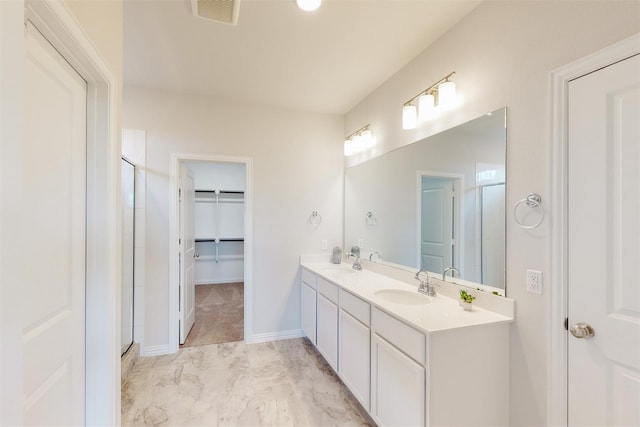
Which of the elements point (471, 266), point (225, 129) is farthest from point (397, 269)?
point (225, 129)

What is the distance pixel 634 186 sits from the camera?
1.14 metres

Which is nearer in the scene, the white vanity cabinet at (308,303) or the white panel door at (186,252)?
the white vanity cabinet at (308,303)

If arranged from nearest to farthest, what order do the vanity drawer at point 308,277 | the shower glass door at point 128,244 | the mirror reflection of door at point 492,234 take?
the mirror reflection of door at point 492,234 → the shower glass door at point 128,244 → the vanity drawer at point 308,277

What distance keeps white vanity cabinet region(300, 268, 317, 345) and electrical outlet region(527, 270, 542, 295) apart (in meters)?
1.85

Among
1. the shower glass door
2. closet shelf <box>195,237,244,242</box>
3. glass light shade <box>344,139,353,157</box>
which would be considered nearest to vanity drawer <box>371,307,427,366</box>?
glass light shade <box>344,139,353,157</box>

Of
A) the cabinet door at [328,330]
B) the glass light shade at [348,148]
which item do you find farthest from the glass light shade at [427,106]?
the cabinet door at [328,330]

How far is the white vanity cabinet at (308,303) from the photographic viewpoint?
2947 millimetres

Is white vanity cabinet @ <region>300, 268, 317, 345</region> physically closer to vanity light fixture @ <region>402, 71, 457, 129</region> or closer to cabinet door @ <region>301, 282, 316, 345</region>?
cabinet door @ <region>301, 282, 316, 345</region>

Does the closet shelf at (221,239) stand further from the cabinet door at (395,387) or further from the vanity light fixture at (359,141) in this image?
the cabinet door at (395,387)

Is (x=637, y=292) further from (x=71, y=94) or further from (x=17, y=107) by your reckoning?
(x=71, y=94)

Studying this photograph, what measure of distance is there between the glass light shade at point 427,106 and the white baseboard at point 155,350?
3.17 meters

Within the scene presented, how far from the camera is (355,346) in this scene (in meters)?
2.11

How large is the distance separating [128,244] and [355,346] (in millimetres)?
2266

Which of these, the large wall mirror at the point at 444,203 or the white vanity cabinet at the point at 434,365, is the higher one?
the large wall mirror at the point at 444,203
